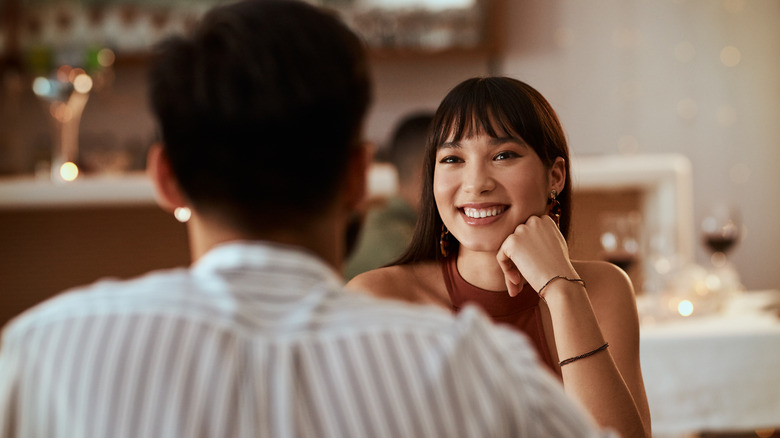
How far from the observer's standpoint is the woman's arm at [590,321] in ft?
3.44

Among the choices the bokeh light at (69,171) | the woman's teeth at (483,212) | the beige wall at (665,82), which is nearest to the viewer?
the woman's teeth at (483,212)

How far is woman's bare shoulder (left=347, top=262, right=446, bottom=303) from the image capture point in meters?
1.31

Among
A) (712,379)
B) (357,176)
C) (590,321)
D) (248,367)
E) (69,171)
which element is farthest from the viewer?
(69,171)

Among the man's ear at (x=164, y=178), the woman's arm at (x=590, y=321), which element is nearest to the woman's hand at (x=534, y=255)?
the woman's arm at (x=590, y=321)

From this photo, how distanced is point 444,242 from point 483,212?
134 mm

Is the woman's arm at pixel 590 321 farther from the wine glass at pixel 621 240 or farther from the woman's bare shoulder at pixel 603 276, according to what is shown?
the wine glass at pixel 621 240

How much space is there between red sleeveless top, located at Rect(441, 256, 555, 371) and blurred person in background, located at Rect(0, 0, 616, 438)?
67 cm

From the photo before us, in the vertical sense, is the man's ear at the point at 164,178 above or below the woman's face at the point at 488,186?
above

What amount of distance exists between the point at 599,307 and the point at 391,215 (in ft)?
4.94

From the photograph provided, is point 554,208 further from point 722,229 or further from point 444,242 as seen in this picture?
point 722,229

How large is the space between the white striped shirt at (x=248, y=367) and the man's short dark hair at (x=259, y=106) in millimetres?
63

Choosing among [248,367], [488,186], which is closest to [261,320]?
[248,367]

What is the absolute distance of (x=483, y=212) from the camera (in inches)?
51.1

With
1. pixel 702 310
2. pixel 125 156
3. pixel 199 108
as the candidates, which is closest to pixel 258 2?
pixel 199 108
